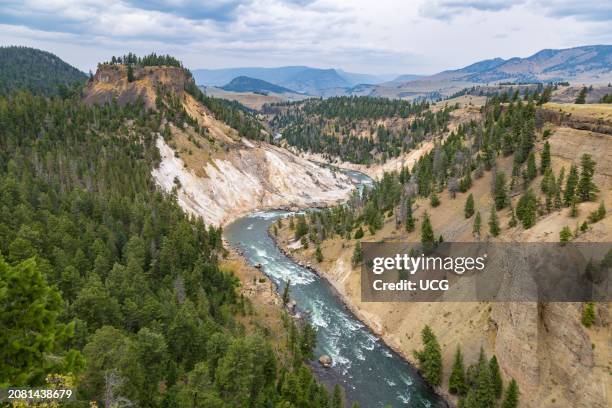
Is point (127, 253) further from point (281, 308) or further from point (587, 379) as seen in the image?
point (587, 379)

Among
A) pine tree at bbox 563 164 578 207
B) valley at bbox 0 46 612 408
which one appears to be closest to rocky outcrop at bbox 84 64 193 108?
valley at bbox 0 46 612 408

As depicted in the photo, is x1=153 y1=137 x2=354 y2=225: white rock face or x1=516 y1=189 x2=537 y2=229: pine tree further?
x1=153 y1=137 x2=354 y2=225: white rock face

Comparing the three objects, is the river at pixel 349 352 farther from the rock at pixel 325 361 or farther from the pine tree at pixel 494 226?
the pine tree at pixel 494 226

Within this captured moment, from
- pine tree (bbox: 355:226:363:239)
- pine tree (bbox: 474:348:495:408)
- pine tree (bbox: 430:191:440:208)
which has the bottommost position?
pine tree (bbox: 474:348:495:408)

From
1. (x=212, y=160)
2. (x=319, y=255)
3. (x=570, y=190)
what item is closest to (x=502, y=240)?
(x=570, y=190)

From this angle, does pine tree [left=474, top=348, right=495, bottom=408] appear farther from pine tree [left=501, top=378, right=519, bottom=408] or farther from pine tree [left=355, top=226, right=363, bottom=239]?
pine tree [left=355, top=226, right=363, bottom=239]

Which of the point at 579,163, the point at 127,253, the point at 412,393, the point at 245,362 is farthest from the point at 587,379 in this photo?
the point at 127,253

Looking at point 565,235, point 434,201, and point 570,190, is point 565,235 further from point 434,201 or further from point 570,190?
point 434,201
